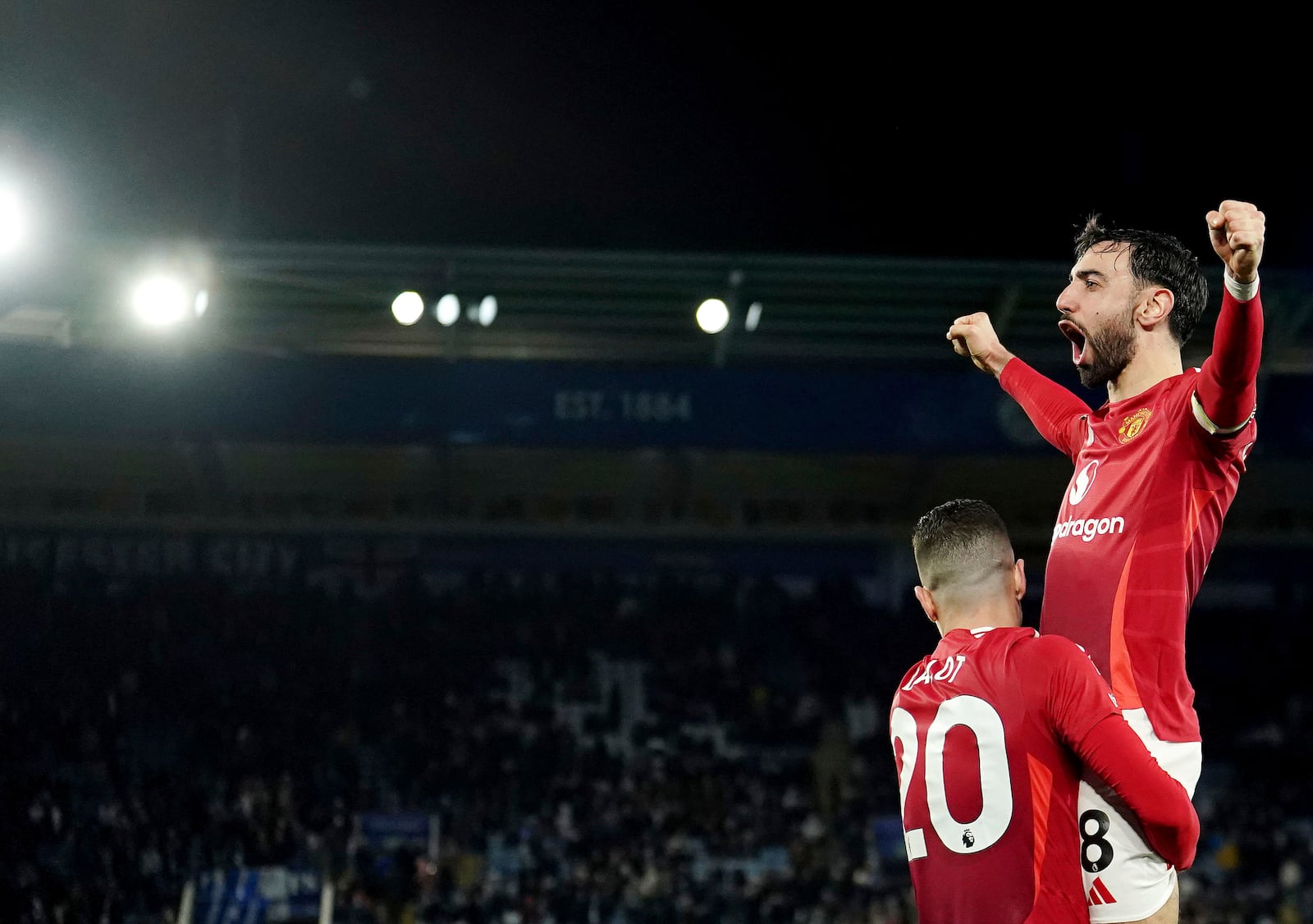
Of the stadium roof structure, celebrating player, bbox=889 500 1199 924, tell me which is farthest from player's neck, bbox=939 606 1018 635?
the stadium roof structure

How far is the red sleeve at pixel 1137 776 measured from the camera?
9.48 feet

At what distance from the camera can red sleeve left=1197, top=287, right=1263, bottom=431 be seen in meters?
2.99

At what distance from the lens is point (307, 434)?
56.3ft

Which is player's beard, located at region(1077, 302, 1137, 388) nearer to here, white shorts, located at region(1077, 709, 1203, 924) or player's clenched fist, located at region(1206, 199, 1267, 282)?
player's clenched fist, located at region(1206, 199, 1267, 282)

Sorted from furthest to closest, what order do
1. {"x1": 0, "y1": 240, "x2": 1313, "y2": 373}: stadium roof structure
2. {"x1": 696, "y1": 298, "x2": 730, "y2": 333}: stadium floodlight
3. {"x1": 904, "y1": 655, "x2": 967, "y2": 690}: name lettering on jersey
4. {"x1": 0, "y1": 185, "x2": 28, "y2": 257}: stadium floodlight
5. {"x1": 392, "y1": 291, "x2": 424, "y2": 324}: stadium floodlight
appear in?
1. {"x1": 696, "y1": 298, "x2": 730, "y2": 333}: stadium floodlight
2. {"x1": 392, "y1": 291, "x2": 424, "y2": 324}: stadium floodlight
3. {"x1": 0, "y1": 240, "x2": 1313, "y2": 373}: stadium roof structure
4. {"x1": 0, "y1": 185, "x2": 28, "y2": 257}: stadium floodlight
5. {"x1": 904, "y1": 655, "x2": 967, "y2": 690}: name lettering on jersey

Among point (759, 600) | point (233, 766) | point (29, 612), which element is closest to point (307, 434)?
point (233, 766)

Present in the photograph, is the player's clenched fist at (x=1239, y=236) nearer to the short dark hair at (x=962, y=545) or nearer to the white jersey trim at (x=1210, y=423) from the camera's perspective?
the white jersey trim at (x=1210, y=423)

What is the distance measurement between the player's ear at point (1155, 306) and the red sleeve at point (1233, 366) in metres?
0.33

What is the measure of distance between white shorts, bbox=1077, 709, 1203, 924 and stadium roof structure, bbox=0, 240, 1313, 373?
13.5 meters

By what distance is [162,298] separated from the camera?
52.0 ft

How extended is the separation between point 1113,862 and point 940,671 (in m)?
0.56

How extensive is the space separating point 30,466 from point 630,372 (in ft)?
32.8

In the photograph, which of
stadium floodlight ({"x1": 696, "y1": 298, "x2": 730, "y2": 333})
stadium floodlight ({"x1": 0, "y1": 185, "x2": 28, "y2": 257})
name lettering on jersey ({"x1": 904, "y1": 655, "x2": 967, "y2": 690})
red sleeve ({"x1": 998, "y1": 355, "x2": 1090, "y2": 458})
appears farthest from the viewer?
stadium floodlight ({"x1": 696, "y1": 298, "x2": 730, "y2": 333})

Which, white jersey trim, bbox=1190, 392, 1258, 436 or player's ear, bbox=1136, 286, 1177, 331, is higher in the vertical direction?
player's ear, bbox=1136, 286, 1177, 331
